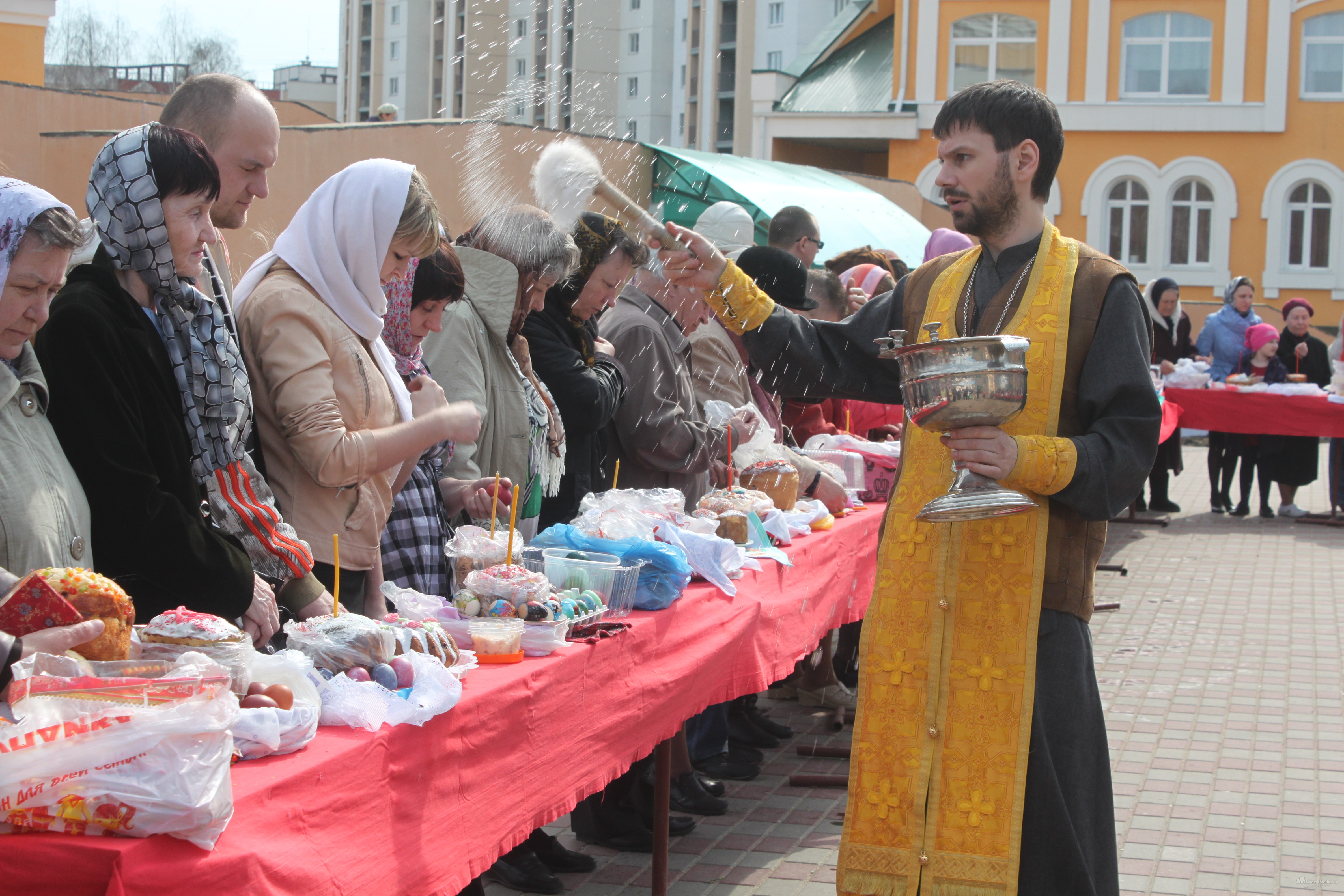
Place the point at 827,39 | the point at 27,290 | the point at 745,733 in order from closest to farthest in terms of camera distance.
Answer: the point at 27,290 < the point at 745,733 < the point at 827,39

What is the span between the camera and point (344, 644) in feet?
7.18

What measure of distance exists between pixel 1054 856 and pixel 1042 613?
1.52ft

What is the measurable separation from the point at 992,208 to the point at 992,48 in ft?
86.7

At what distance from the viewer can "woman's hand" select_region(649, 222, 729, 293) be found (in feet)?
9.28

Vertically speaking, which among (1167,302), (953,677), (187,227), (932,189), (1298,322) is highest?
(932,189)

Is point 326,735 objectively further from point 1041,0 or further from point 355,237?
point 1041,0

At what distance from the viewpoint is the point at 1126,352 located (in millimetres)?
2502

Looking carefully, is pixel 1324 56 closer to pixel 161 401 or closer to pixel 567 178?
pixel 567 178

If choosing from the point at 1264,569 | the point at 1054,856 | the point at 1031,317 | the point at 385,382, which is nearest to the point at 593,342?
the point at 385,382

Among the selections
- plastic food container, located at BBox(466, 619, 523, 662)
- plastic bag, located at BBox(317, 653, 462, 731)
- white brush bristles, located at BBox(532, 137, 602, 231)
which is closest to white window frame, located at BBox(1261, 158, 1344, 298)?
white brush bristles, located at BBox(532, 137, 602, 231)

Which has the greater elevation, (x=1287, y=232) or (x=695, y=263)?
(x=1287, y=232)

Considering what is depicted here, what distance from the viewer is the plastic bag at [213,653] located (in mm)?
1880

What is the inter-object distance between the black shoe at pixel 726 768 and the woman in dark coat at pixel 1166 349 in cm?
764

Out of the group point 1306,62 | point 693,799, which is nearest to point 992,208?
point 693,799
